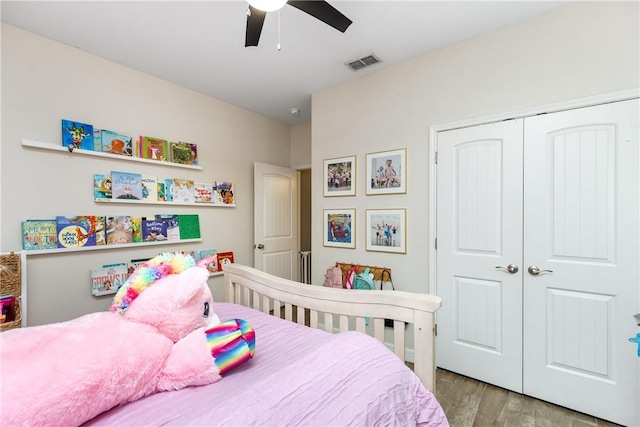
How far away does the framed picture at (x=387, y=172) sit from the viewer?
2615 millimetres

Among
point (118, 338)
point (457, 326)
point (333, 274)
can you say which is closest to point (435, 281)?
point (457, 326)

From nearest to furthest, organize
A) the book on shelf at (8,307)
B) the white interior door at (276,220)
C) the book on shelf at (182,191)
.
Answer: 1. the book on shelf at (8,307)
2. the book on shelf at (182,191)
3. the white interior door at (276,220)

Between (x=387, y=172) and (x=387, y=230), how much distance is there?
21.3 inches

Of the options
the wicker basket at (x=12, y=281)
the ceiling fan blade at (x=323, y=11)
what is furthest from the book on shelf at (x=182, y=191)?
the ceiling fan blade at (x=323, y=11)

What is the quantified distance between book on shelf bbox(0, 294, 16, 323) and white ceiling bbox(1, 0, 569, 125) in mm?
1929

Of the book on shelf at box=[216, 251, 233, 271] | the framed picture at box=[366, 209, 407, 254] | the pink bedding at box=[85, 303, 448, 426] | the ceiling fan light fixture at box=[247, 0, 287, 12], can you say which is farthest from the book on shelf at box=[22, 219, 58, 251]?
the framed picture at box=[366, 209, 407, 254]

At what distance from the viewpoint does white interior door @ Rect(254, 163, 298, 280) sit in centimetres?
368

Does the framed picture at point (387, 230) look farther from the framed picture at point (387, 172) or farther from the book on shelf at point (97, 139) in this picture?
the book on shelf at point (97, 139)

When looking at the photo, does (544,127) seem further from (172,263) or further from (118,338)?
(118,338)

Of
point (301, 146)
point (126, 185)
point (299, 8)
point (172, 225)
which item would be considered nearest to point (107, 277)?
point (172, 225)

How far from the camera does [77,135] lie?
2385 millimetres

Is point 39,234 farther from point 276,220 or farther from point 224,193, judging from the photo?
point 276,220

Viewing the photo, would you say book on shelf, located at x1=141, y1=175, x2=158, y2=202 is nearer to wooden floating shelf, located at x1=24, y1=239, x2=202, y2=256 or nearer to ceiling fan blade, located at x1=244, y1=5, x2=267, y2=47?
wooden floating shelf, located at x1=24, y1=239, x2=202, y2=256

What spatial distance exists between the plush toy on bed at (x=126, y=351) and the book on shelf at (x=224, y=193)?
2.27 metres
